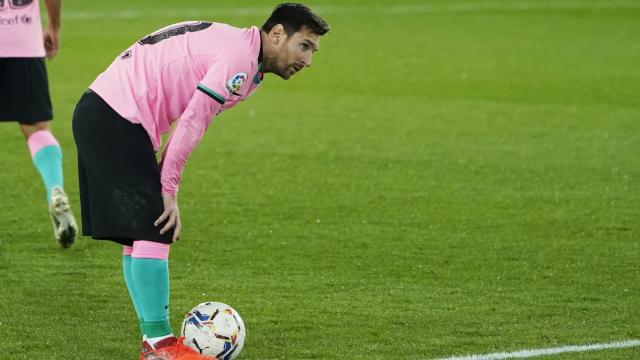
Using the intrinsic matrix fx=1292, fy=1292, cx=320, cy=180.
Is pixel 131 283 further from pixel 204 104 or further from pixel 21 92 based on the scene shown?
pixel 21 92

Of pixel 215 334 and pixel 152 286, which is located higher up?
pixel 152 286

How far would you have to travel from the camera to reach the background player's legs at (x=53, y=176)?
24.1ft

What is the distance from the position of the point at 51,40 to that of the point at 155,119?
10.3ft

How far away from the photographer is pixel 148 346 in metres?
5.29

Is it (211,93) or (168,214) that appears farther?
(168,214)

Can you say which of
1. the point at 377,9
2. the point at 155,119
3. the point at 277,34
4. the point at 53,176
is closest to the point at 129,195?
the point at 155,119

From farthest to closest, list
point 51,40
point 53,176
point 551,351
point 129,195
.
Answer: point 51,40 < point 53,176 < point 551,351 < point 129,195

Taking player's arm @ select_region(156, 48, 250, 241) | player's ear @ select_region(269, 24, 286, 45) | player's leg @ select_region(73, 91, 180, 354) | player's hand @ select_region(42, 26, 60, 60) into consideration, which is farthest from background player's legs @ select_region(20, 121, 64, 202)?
player's ear @ select_region(269, 24, 286, 45)

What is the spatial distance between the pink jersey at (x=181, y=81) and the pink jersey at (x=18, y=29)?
247 cm

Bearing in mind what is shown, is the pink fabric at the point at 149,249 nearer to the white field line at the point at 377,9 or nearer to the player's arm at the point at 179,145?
the player's arm at the point at 179,145

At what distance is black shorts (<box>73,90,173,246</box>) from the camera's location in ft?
16.9

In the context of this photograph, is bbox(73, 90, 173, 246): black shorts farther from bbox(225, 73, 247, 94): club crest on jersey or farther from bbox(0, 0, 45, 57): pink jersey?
bbox(0, 0, 45, 57): pink jersey

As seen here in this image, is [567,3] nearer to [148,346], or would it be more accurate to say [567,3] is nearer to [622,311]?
[622,311]

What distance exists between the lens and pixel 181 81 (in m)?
5.20
